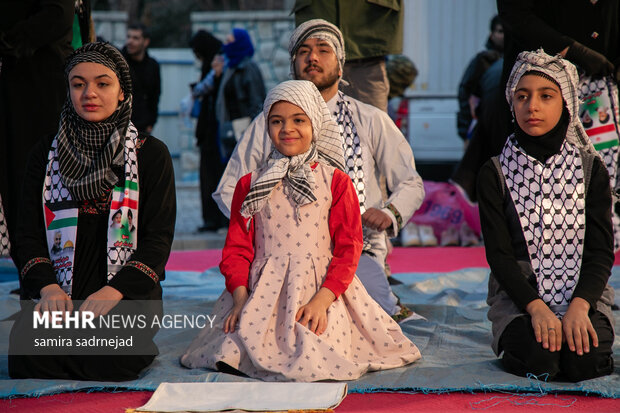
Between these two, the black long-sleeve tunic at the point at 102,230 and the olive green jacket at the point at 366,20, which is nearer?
the black long-sleeve tunic at the point at 102,230

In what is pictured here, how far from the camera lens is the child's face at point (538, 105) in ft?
10.5

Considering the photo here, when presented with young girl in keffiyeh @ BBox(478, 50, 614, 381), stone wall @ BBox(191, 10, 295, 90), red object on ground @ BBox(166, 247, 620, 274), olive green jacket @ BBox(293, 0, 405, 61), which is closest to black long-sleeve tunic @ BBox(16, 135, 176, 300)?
young girl in keffiyeh @ BBox(478, 50, 614, 381)

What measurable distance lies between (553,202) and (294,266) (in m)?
1.02

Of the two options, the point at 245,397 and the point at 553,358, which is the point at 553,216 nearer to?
the point at 553,358

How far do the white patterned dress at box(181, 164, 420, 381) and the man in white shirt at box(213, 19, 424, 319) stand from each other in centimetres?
65

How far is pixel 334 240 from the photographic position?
3295mm

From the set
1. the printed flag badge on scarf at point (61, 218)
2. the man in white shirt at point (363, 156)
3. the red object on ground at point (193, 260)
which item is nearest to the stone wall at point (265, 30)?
the red object on ground at point (193, 260)

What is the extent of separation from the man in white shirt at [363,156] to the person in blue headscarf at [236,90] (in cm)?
360

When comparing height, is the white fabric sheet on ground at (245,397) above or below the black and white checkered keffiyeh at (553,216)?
below

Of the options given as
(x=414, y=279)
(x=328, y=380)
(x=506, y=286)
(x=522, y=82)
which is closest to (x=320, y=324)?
(x=328, y=380)

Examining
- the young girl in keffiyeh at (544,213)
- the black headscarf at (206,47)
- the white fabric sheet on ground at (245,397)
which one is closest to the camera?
the white fabric sheet on ground at (245,397)

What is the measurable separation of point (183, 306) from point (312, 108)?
66.8 inches

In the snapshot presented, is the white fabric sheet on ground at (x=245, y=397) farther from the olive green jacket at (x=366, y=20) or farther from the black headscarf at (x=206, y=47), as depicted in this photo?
the black headscarf at (x=206, y=47)

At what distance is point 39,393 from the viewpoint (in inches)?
112
